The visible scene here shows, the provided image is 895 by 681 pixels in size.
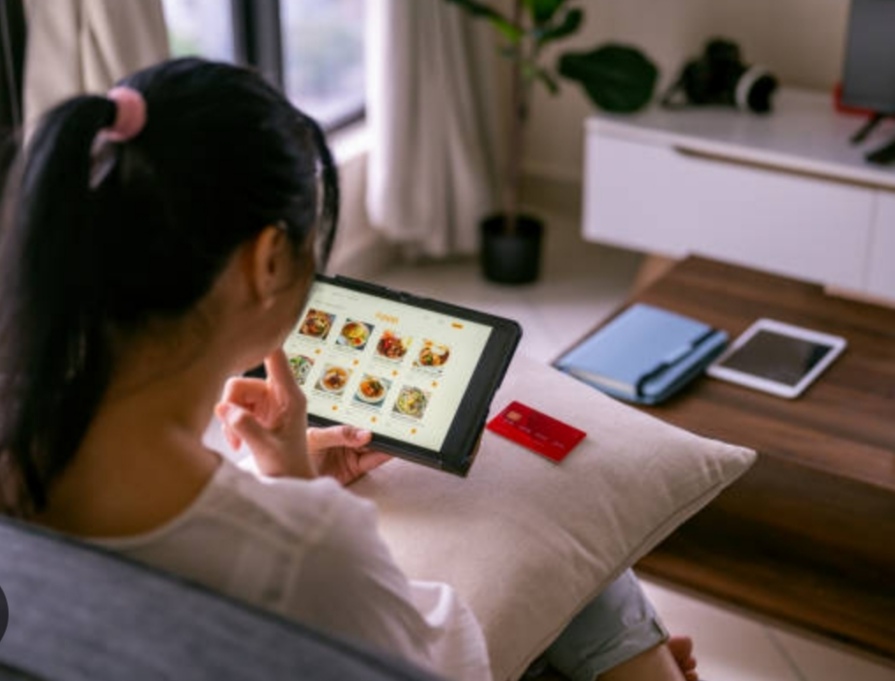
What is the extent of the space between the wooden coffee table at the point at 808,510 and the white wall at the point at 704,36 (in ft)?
4.33

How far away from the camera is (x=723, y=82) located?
3.23m

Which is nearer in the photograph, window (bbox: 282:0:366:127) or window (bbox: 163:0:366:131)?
window (bbox: 163:0:366:131)

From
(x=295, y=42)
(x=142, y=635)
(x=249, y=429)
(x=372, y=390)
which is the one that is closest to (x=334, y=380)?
(x=372, y=390)

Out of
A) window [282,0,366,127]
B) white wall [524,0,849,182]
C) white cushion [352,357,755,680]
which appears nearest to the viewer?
white cushion [352,357,755,680]

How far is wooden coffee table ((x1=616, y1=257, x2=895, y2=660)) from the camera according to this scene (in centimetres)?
189

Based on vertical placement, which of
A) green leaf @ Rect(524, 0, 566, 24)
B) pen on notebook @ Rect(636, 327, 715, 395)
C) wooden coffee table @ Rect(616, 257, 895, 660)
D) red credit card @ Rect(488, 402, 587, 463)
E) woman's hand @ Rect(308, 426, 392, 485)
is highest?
red credit card @ Rect(488, 402, 587, 463)

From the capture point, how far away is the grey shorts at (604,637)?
1470 mm

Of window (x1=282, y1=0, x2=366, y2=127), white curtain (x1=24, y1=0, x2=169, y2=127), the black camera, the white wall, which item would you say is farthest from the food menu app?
the white wall

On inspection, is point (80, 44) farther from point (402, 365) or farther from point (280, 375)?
point (280, 375)

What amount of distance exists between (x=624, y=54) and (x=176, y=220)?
229cm

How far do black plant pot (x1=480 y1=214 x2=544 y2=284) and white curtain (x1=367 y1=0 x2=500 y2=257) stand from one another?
10 centimetres

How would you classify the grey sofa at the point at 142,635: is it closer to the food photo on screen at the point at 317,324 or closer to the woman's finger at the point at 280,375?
the woman's finger at the point at 280,375

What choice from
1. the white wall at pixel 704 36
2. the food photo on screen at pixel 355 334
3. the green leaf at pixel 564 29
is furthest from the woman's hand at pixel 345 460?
the white wall at pixel 704 36

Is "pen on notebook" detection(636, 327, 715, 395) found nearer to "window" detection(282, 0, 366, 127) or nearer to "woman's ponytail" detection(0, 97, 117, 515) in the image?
"woman's ponytail" detection(0, 97, 117, 515)
